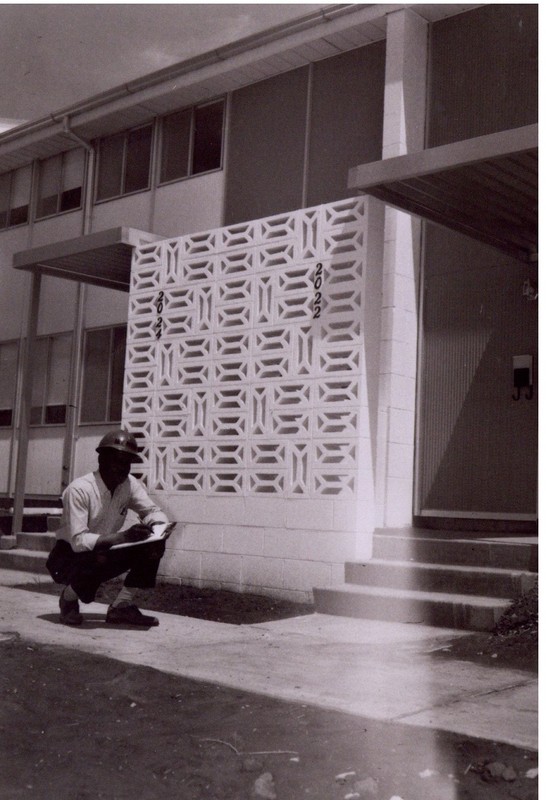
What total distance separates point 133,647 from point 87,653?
40cm

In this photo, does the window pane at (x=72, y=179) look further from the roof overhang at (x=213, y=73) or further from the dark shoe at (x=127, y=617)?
the dark shoe at (x=127, y=617)

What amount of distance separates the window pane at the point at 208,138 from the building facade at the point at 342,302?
0.65 ft

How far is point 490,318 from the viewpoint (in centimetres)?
923

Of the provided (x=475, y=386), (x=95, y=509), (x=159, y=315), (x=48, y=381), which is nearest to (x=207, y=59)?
(x=159, y=315)

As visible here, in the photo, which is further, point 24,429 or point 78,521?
point 24,429

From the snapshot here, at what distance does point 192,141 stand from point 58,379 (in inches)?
171

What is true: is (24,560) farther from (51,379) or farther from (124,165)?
(124,165)

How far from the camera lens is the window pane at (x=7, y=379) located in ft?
50.3

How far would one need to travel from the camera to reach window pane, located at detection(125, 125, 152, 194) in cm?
1345

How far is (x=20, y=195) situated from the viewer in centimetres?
1568

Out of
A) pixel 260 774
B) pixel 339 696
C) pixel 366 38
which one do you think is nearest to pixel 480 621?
pixel 339 696

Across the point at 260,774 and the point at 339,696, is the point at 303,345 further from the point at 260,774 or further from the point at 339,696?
the point at 260,774

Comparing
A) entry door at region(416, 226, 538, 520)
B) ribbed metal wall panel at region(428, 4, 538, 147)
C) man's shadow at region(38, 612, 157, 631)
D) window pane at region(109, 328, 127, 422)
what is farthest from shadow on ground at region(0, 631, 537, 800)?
window pane at region(109, 328, 127, 422)

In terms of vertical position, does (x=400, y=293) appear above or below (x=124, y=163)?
below
